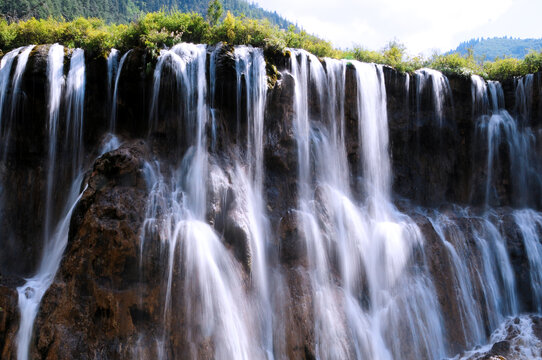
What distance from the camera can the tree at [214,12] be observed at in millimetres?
12545

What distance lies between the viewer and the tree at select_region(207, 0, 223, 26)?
12.5m

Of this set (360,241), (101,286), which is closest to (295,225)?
(360,241)

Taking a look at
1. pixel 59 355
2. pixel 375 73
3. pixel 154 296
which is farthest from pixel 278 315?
pixel 375 73

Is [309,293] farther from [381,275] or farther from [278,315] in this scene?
[381,275]

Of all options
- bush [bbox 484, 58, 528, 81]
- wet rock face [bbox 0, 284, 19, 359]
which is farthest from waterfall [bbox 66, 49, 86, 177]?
bush [bbox 484, 58, 528, 81]

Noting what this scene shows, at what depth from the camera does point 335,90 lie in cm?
1159

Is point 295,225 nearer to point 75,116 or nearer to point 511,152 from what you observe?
point 75,116

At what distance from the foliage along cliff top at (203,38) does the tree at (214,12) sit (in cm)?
4

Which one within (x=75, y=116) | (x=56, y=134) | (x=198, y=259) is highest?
(x=75, y=116)

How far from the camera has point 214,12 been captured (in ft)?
41.5

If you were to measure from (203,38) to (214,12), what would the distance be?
1119mm

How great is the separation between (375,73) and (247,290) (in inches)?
325

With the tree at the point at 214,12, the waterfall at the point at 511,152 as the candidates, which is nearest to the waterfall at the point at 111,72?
the tree at the point at 214,12

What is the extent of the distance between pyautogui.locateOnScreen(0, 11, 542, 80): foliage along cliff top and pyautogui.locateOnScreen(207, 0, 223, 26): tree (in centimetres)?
4
